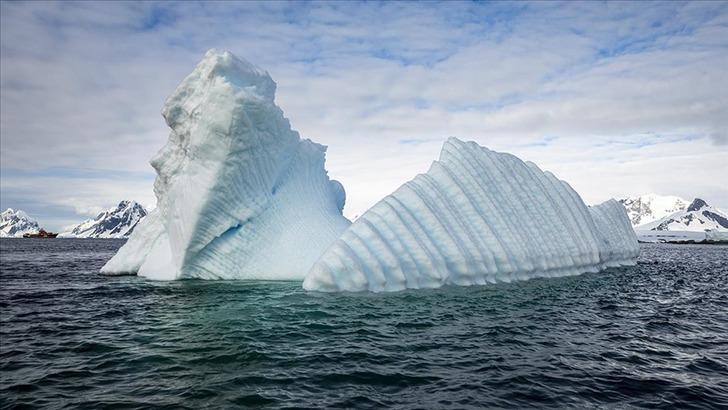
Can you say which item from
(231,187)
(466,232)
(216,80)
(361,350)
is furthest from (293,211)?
(361,350)

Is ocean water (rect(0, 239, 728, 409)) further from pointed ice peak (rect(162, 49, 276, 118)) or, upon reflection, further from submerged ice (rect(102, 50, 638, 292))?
pointed ice peak (rect(162, 49, 276, 118))

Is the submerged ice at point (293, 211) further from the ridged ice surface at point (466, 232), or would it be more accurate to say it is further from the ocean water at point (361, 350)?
the ocean water at point (361, 350)

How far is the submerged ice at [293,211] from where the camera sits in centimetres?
1511

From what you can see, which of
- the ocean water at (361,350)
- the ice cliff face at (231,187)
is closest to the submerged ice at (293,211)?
the ice cliff face at (231,187)

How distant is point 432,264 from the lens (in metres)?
14.5

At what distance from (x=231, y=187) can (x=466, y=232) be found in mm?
8820

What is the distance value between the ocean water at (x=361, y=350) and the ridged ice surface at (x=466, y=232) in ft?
2.83

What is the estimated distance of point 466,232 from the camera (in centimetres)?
1593

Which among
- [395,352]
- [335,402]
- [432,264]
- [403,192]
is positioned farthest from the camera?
[403,192]

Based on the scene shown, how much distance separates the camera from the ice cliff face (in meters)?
17.3

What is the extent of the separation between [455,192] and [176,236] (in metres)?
10.8

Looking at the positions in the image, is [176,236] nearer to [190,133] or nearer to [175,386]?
[190,133]

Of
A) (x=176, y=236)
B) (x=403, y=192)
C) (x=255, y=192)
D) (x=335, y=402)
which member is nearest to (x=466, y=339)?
(x=335, y=402)

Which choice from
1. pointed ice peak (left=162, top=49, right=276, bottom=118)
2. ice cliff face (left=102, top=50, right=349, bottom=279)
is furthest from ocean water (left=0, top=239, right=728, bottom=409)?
pointed ice peak (left=162, top=49, right=276, bottom=118)
